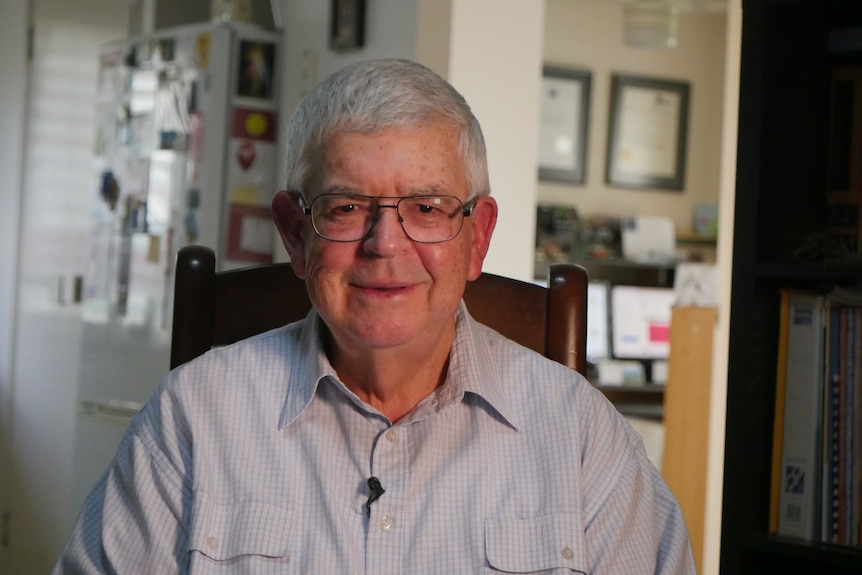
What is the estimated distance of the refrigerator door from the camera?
11.2 feet

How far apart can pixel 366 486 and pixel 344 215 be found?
1.01ft

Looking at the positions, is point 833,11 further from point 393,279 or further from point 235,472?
point 235,472

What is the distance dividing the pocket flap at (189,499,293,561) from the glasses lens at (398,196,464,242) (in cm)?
34

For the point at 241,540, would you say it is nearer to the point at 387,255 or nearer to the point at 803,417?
the point at 387,255

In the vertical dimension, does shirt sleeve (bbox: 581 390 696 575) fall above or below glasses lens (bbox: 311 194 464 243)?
below

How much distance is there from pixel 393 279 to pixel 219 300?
0.39 m

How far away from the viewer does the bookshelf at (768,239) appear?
5.31ft

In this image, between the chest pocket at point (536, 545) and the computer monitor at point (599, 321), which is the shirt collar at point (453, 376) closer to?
the chest pocket at point (536, 545)

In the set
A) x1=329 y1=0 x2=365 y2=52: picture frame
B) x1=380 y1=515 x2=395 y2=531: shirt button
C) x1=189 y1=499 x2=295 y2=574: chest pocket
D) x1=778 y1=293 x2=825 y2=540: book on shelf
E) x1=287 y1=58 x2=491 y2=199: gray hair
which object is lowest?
x1=189 y1=499 x2=295 y2=574: chest pocket

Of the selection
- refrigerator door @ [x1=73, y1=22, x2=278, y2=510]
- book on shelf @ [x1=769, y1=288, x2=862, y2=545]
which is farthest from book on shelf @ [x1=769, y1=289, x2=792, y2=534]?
refrigerator door @ [x1=73, y1=22, x2=278, y2=510]

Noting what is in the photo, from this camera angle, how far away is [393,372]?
1340 millimetres

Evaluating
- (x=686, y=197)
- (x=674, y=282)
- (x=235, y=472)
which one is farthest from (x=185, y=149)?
(x=686, y=197)

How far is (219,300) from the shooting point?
1568mm

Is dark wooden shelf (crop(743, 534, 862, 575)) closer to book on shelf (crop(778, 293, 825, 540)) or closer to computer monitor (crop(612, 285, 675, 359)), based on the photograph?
book on shelf (crop(778, 293, 825, 540))
